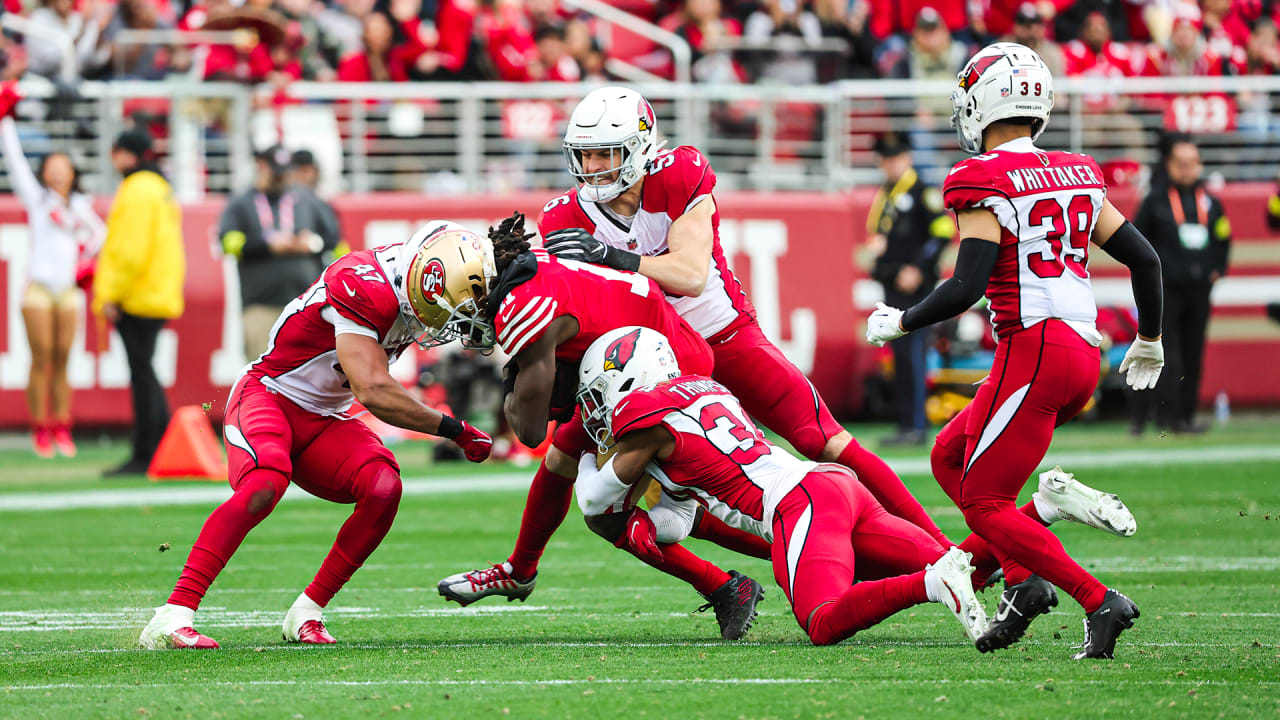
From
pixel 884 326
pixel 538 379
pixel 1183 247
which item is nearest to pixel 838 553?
pixel 884 326

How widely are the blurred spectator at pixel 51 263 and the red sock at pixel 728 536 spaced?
864 cm

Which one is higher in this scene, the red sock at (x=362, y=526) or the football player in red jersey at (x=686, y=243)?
the football player in red jersey at (x=686, y=243)

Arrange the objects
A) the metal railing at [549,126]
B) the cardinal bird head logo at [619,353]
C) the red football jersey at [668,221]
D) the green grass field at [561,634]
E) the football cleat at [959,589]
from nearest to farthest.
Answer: the green grass field at [561,634]
the football cleat at [959,589]
the cardinal bird head logo at [619,353]
the red football jersey at [668,221]
the metal railing at [549,126]

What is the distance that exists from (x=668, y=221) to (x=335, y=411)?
1478 millimetres

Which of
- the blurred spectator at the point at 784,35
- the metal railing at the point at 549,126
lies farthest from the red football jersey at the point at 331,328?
the blurred spectator at the point at 784,35

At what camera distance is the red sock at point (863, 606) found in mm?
5066

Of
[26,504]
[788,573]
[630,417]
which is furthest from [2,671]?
[26,504]

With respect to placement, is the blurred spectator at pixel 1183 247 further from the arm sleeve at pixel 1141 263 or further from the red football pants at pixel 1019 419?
the red football pants at pixel 1019 419

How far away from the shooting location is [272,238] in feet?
41.9

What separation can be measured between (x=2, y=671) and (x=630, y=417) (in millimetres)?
2111

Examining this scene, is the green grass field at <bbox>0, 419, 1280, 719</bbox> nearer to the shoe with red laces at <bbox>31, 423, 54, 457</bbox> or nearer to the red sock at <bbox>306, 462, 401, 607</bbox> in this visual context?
the red sock at <bbox>306, 462, 401, 607</bbox>

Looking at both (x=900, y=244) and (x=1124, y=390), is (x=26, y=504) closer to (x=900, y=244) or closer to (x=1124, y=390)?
(x=900, y=244)

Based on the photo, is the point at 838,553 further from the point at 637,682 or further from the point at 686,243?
the point at 686,243

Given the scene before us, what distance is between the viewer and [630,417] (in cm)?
550
